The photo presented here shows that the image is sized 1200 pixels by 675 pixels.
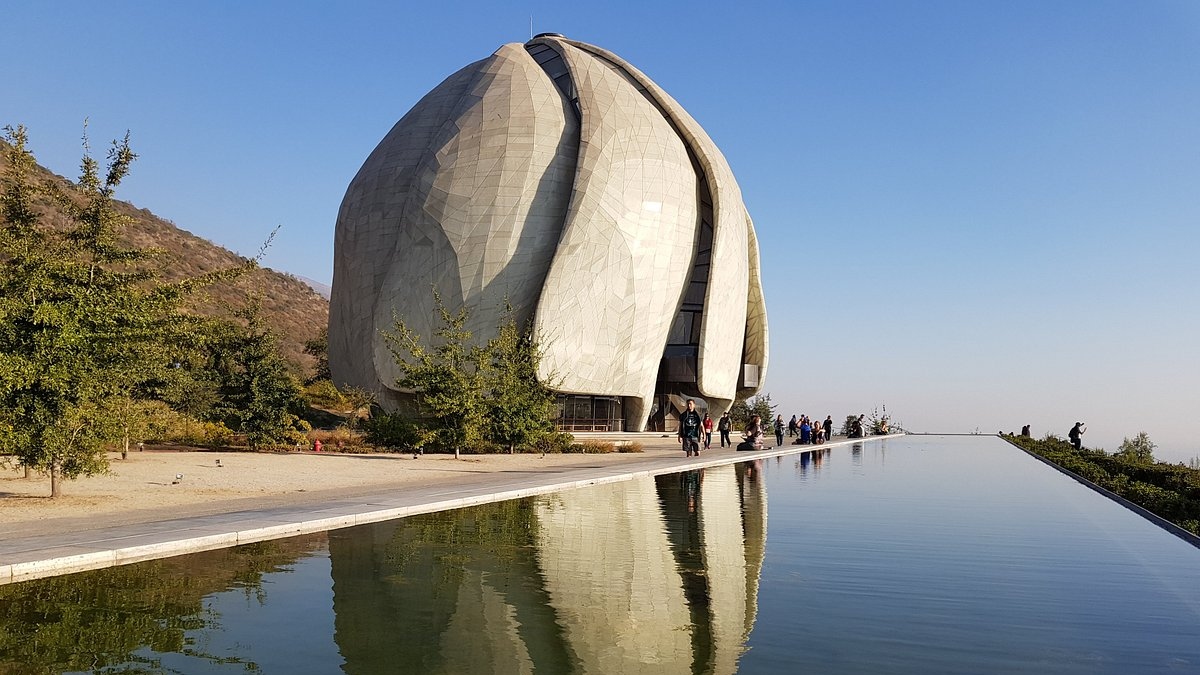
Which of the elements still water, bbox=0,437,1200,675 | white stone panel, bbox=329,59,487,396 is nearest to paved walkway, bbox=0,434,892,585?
still water, bbox=0,437,1200,675

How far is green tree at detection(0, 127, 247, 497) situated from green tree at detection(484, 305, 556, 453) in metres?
11.6

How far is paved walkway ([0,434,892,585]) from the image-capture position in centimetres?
695

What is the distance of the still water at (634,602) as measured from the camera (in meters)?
4.77

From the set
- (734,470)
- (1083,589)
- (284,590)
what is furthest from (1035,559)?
(734,470)

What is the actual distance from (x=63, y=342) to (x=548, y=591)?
8.95 meters

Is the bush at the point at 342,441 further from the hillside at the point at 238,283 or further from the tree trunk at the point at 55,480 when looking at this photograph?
the hillside at the point at 238,283

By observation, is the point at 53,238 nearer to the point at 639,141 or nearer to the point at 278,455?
the point at 278,455

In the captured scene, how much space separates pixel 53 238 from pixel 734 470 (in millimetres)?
14450

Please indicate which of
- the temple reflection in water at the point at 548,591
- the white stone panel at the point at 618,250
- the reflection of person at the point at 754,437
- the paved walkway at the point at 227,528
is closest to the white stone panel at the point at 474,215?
the white stone panel at the point at 618,250

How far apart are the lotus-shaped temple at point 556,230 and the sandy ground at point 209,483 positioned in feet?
32.4

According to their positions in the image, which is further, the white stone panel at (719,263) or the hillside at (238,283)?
the hillside at (238,283)

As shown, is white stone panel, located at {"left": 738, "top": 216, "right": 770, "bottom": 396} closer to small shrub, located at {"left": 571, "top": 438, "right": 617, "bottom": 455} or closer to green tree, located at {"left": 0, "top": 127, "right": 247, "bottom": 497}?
small shrub, located at {"left": 571, "top": 438, "right": 617, "bottom": 455}

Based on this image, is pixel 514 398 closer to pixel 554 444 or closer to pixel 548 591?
pixel 554 444

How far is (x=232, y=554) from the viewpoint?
25.2ft
